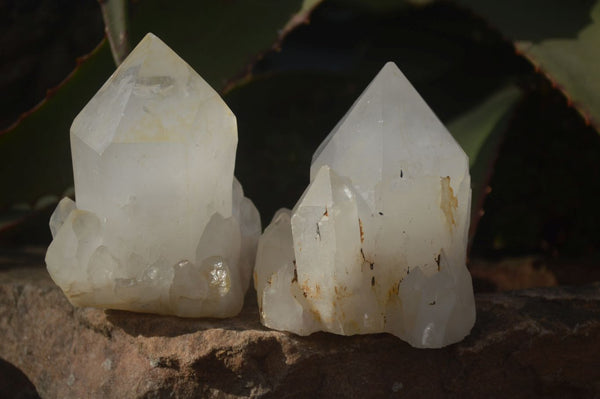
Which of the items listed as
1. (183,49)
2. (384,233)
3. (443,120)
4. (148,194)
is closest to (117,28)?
(183,49)

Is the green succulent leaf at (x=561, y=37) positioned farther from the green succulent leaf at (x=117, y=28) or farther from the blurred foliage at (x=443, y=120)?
the green succulent leaf at (x=117, y=28)

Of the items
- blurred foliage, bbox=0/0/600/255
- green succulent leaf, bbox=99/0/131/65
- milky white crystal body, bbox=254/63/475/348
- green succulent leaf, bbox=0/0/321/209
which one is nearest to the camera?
milky white crystal body, bbox=254/63/475/348

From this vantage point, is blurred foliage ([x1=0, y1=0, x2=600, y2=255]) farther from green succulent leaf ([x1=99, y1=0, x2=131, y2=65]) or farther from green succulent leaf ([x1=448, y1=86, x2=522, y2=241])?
green succulent leaf ([x1=99, y1=0, x2=131, y2=65])

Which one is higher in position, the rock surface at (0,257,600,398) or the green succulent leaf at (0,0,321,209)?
the green succulent leaf at (0,0,321,209)

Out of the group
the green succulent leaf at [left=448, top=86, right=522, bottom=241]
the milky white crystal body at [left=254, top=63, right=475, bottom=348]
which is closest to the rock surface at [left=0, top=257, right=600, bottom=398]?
the milky white crystal body at [left=254, top=63, right=475, bottom=348]

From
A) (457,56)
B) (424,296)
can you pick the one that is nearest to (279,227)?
(424,296)

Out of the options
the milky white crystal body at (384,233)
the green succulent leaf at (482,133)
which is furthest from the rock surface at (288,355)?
the green succulent leaf at (482,133)

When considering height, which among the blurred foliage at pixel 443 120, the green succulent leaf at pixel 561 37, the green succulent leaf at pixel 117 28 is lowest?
the blurred foliage at pixel 443 120
